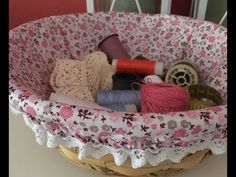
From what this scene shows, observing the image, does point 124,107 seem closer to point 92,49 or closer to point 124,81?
point 124,81

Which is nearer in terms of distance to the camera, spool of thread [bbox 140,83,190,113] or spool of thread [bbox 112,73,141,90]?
spool of thread [bbox 140,83,190,113]

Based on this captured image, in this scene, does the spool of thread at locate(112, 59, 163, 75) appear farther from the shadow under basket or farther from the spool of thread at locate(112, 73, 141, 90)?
the shadow under basket

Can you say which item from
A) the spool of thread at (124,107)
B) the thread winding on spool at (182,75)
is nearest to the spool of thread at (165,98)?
the spool of thread at (124,107)

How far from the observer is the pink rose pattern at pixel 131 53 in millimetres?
380

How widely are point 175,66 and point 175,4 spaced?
371 millimetres

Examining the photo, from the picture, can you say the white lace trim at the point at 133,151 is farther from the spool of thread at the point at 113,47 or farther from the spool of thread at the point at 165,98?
the spool of thread at the point at 113,47

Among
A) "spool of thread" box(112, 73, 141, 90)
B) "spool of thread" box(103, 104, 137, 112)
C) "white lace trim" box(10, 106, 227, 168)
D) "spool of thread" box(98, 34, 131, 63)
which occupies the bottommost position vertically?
"white lace trim" box(10, 106, 227, 168)

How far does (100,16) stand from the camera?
800 mm

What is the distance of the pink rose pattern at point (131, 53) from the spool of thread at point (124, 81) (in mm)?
120

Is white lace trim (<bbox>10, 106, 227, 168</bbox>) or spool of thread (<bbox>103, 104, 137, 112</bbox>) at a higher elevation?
spool of thread (<bbox>103, 104, 137, 112</bbox>)

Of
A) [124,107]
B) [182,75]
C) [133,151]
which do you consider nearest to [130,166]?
[133,151]

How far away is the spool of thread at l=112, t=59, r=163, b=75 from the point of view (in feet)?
2.37

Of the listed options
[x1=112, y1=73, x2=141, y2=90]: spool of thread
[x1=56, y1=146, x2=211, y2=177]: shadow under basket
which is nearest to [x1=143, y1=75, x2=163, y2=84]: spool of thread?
[x1=112, y1=73, x2=141, y2=90]: spool of thread

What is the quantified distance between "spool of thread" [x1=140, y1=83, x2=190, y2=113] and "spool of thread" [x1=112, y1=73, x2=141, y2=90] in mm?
101
